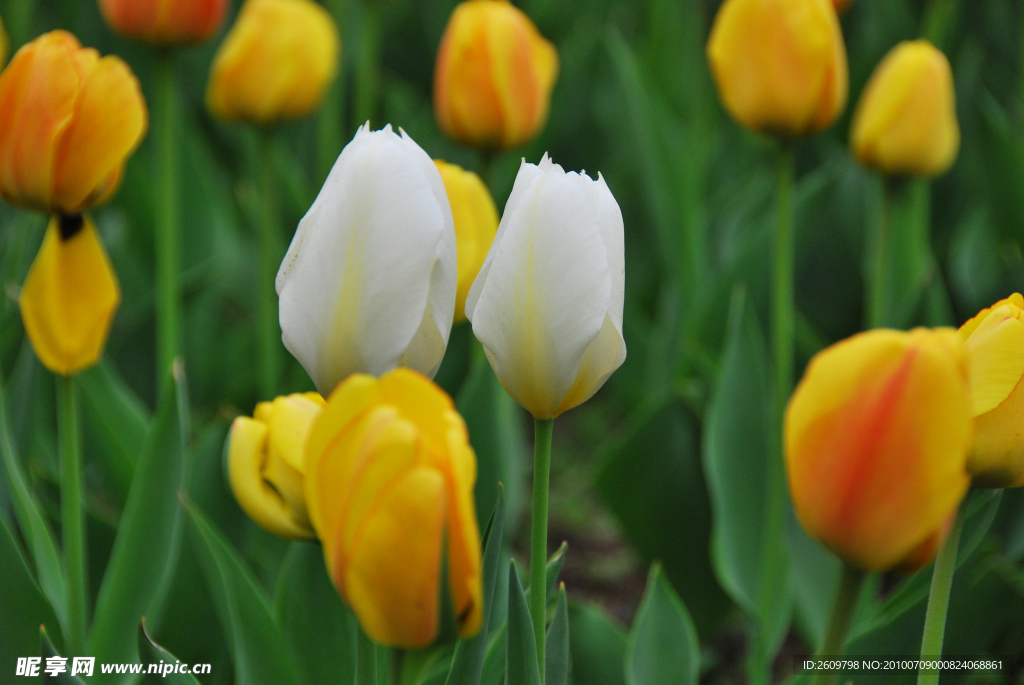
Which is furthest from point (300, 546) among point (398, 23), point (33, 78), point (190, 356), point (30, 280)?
point (398, 23)

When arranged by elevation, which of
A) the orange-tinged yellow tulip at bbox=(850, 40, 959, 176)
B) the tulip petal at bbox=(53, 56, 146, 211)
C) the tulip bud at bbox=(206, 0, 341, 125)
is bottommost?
the tulip petal at bbox=(53, 56, 146, 211)

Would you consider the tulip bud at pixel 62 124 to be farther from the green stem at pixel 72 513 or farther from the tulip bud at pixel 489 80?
the tulip bud at pixel 489 80

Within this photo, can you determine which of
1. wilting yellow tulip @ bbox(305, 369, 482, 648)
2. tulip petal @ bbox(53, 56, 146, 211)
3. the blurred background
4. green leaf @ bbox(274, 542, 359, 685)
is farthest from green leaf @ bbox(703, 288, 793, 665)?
wilting yellow tulip @ bbox(305, 369, 482, 648)

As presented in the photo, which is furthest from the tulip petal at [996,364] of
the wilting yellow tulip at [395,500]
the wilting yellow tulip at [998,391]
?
the wilting yellow tulip at [395,500]

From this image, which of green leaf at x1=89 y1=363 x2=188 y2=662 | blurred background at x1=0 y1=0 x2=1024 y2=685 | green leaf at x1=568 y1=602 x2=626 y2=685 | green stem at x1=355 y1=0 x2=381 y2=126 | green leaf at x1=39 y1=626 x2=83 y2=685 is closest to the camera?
green leaf at x1=39 y1=626 x2=83 y2=685

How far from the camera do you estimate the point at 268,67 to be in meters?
1.31

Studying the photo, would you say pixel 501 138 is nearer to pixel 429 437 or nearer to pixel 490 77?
pixel 490 77

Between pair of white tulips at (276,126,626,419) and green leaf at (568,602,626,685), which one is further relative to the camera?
green leaf at (568,602,626,685)

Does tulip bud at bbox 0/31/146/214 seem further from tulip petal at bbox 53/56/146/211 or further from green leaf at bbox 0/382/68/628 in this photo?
green leaf at bbox 0/382/68/628

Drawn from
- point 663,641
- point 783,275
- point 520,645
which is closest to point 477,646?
point 520,645

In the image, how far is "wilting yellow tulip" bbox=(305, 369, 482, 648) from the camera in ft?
1.16

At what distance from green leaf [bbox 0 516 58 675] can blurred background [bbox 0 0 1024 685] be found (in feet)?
0.53

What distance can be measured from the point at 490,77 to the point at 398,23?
4.89 ft

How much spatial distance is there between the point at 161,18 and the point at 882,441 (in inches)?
38.1
